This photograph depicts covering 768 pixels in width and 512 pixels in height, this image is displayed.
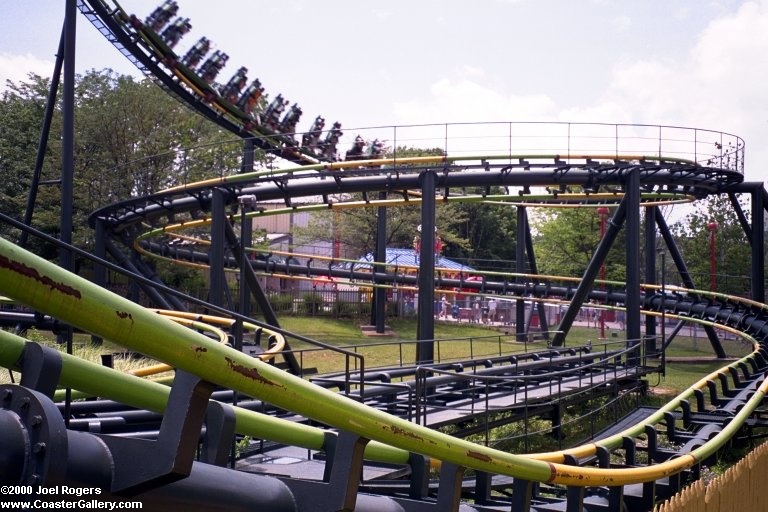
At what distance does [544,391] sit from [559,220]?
35.3 metres

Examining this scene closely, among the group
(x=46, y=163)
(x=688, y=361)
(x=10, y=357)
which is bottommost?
(x=688, y=361)

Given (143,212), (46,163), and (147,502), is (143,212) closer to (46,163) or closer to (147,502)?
(46,163)

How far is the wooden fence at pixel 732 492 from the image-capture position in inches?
217

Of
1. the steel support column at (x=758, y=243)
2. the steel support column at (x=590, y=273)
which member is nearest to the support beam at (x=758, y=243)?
the steel support column at (x=758, y=243)

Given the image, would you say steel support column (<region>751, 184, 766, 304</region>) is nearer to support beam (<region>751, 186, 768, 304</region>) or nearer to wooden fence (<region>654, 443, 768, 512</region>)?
support beam (<region>751, 186, 768, 304</region>)

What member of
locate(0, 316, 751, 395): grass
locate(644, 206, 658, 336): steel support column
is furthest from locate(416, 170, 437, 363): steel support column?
locate(644, 206, 658, 336): steel support column

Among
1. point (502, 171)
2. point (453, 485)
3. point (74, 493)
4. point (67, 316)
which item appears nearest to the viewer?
point (67, 316)

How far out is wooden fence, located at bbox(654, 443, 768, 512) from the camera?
552 centimetres

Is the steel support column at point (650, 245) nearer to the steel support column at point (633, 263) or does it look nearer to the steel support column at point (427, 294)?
the steel support column at point (633, 263)

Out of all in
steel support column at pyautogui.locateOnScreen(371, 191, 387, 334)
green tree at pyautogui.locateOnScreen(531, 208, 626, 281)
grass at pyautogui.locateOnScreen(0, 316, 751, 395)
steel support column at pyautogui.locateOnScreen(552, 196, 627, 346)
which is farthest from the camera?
green tree at pyautogui.locateOnScreen(531, 208, 626, 281)

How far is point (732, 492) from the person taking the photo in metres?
6.39

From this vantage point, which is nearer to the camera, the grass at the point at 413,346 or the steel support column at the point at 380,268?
the grass at the point at 413,346

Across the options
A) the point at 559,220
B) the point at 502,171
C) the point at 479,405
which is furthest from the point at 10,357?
the point at 559,220

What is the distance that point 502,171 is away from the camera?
20125mm
